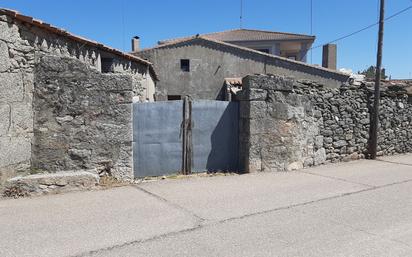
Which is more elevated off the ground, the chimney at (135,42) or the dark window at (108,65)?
the chimney at (135,42)

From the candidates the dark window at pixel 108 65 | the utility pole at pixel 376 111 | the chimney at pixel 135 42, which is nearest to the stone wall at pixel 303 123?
the utility pole at pixel 376 111

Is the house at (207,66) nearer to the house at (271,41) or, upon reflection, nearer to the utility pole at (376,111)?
the house at (271,41)

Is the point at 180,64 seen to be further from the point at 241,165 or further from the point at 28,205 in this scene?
the point at 28,205

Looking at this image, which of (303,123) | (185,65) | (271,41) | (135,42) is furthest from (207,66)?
(303,123)

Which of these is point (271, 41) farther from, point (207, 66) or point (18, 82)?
point (18, 82)

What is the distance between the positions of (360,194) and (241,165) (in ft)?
8.70

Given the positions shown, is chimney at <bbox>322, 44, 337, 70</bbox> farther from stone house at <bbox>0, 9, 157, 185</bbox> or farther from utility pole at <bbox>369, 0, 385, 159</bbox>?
stone house at <bbox>0, 9, 157, 185</bbox>

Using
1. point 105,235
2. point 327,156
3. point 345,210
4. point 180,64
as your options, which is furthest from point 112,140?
point 180,64

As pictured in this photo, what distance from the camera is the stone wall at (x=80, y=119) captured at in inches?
235

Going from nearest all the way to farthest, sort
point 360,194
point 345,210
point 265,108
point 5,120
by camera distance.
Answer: point 345,210 < point 5,120 < point 360,194 < point 265,108

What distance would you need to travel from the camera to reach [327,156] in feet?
29.7

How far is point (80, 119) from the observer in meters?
6.20

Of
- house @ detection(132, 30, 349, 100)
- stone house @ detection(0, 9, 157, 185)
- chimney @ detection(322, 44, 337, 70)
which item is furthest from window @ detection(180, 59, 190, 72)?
stone house @ detection(0, 9, 157, 185)

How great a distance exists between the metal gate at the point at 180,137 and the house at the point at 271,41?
22.7m
